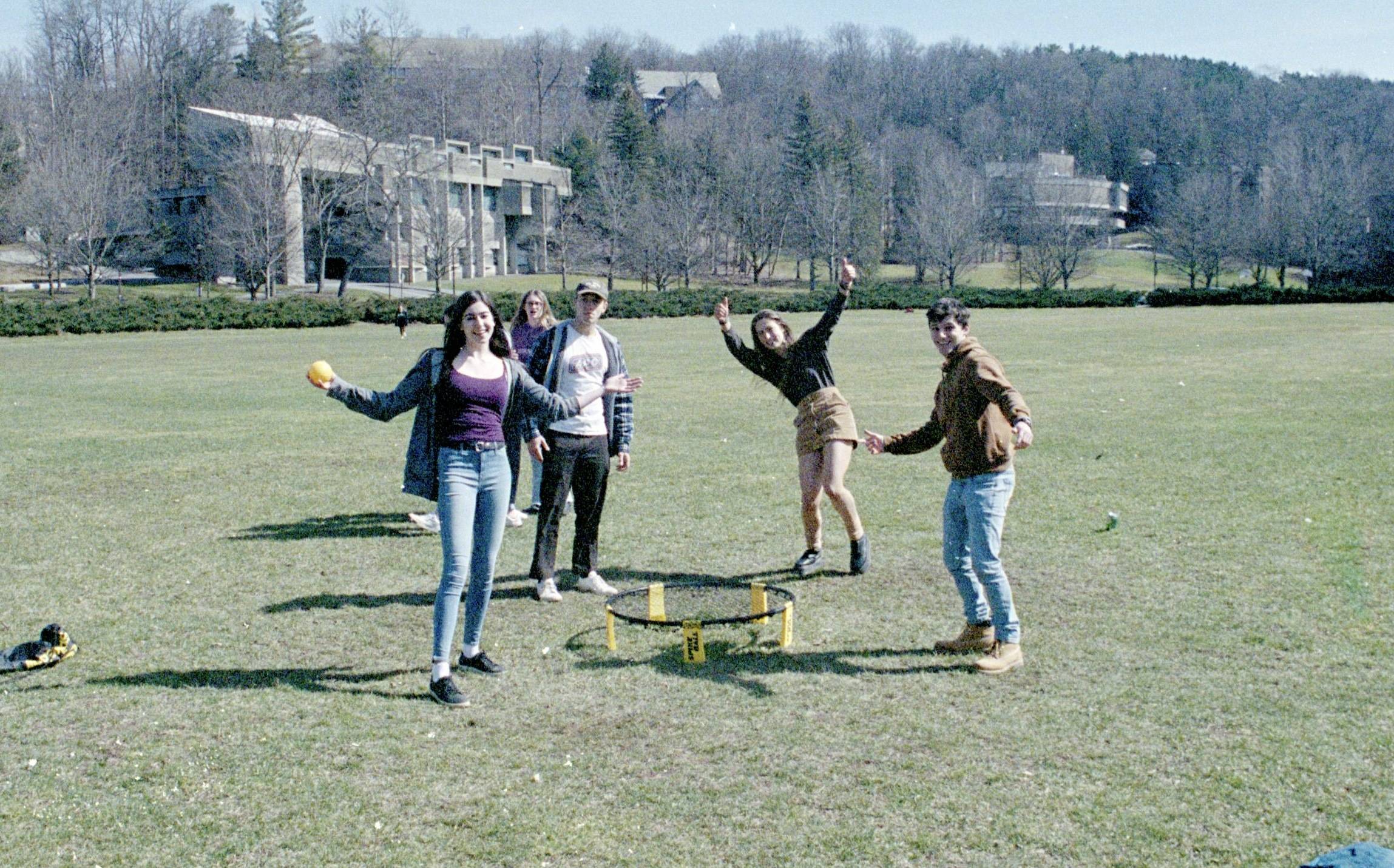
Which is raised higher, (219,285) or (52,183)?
(52,183)

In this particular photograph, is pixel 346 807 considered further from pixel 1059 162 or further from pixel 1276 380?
pixel 1059 162

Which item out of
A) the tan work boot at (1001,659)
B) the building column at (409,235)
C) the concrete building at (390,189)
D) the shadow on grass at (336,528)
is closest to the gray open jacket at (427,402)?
the tan work boot at (1001,659)

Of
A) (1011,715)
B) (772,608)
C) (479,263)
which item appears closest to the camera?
(1011,715)

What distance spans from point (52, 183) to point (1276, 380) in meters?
63.3

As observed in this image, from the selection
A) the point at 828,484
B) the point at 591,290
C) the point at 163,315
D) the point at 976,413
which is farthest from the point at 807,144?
the point at 976,413

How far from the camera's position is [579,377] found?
8.09 meters

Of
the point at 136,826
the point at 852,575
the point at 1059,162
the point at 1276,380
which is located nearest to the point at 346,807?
the point at 136,826

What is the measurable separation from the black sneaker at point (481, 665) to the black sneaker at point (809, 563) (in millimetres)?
2867

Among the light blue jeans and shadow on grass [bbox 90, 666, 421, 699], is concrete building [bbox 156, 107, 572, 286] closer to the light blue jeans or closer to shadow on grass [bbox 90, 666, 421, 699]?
shadow on grass [bbox 90, 666, 421, 699]

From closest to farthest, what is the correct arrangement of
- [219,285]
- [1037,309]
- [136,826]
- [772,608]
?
[136,826] < [772,608] < [1037,309] < [219,285]

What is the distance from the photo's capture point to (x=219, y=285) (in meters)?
75.3

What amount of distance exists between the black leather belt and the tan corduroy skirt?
2.81m

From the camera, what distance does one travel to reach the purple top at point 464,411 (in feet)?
19.8

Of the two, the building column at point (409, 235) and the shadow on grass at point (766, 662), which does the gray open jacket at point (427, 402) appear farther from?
the building column at point (409, 235)
